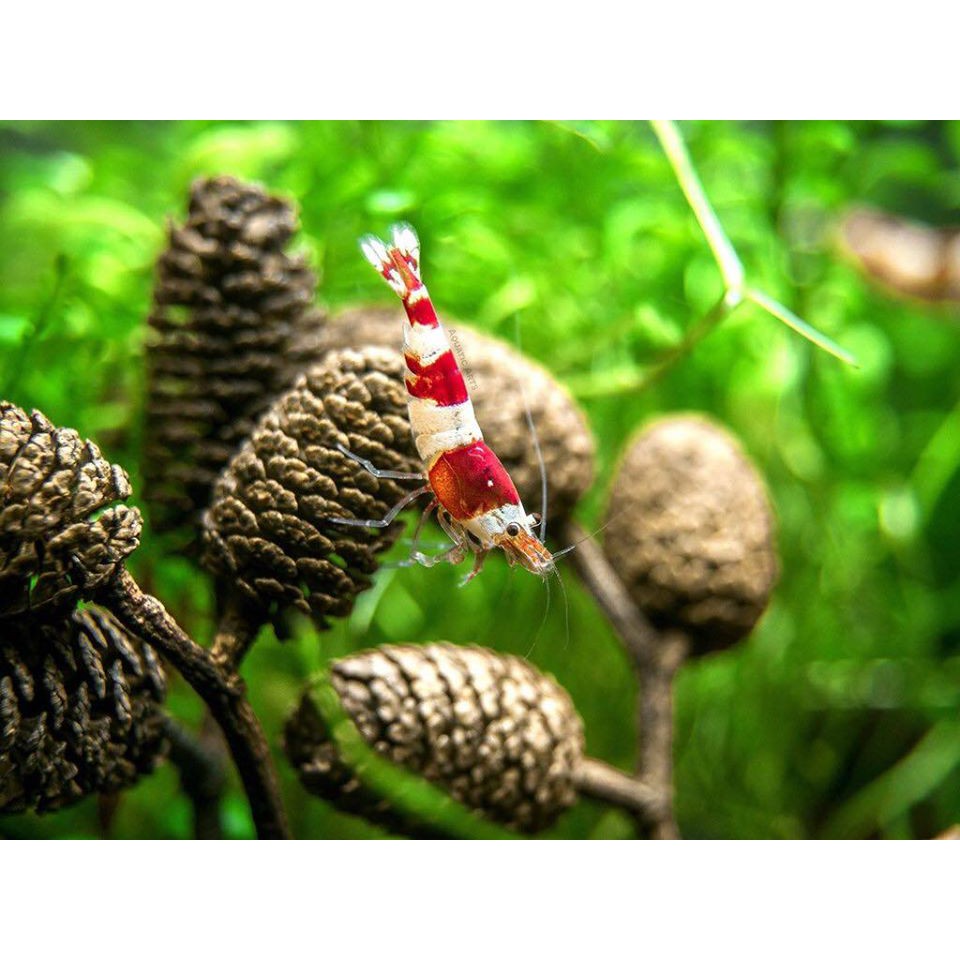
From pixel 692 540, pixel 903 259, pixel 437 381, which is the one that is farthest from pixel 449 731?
pixel 903 259

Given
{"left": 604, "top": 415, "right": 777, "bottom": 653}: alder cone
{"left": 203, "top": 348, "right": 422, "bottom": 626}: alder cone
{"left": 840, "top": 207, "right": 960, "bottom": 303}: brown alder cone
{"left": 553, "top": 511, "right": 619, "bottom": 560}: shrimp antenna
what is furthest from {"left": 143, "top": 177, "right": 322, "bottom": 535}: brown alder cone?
{"left": 840, "top": 207, "right": 960, "bottom": 303}: brown alder cone

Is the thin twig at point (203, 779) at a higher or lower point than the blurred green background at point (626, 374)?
lower

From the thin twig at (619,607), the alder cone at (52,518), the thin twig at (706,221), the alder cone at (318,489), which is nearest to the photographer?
the alder cone at (52,518)

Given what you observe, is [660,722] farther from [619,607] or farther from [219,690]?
[219,690]

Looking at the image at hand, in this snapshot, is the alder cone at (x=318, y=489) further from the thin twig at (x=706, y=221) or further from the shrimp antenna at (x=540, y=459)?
the thin twig at (x=706, y=221)

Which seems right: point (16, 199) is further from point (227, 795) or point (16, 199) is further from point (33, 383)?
point (227, 795)

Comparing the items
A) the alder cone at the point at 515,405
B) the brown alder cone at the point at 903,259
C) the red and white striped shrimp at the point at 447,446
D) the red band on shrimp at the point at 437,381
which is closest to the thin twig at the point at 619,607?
the alder cone at the point at 515,405
